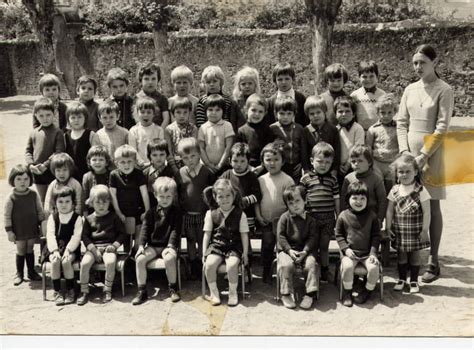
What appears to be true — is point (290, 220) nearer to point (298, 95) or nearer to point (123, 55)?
point (298, 95)

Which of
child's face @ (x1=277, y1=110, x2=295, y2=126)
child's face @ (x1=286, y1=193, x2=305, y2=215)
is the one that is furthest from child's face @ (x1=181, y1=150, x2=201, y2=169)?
child's face @ (x1=286, y1=193, x2=305, y2=215)

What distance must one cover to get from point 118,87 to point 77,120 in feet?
2.16

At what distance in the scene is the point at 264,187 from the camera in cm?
563

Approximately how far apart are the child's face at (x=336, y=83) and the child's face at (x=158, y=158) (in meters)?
1.90

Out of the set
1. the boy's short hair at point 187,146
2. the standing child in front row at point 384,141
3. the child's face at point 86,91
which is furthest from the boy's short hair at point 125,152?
the standing child in front row at point 384,141

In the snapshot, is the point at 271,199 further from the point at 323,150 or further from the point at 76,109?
the point at 76,109

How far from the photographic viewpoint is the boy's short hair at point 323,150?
546cm

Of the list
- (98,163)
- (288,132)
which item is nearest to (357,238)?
(288,132)

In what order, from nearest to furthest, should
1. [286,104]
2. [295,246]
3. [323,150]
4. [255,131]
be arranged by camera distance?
[295,246] → [323,150] → [286,104] → [255,131]

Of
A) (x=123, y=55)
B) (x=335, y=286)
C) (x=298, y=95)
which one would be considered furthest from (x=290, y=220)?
(x=123, y=55)

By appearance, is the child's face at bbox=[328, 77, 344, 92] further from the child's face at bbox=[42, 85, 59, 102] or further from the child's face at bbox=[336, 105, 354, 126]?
the child's face at bbox=[42, 85, 59, 102]

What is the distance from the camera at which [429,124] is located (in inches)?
222

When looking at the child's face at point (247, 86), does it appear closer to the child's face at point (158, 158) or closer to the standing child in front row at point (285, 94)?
the standing child in front row at point (285, 94)

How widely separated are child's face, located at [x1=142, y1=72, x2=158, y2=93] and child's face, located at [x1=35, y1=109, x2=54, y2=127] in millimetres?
1077
